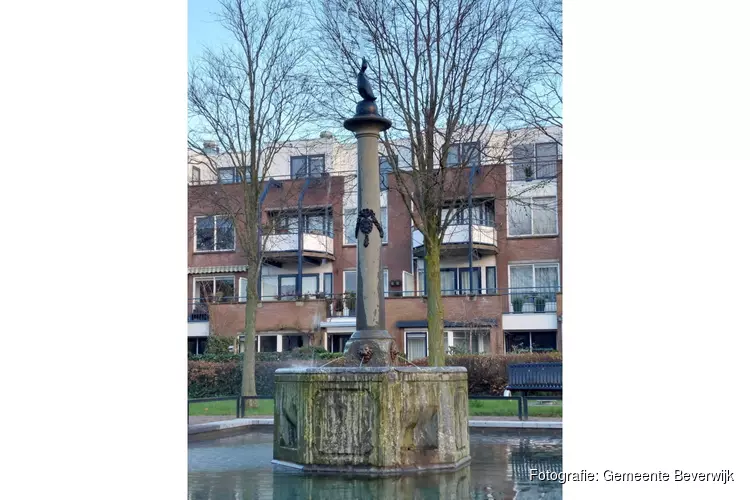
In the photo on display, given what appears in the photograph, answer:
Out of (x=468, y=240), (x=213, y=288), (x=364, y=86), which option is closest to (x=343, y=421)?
(x=364, y=86)

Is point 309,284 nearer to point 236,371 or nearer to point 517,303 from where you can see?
point 517,303

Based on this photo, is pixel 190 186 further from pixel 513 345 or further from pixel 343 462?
pixel 343 462

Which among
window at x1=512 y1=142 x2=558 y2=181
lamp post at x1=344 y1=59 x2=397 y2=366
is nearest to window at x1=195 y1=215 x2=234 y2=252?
window at x1=512 y1=142 x2=558 y2=181

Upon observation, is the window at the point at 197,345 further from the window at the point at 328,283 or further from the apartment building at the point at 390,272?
the window at the point at 328,283

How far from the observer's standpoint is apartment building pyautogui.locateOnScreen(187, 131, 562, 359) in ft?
103

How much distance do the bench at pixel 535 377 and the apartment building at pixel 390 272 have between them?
413 inches

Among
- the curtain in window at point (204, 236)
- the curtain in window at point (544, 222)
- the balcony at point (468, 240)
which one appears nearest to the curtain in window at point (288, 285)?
the curtain in window at point (204, 236)

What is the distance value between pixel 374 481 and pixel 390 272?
2735 cm

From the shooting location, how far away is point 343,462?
852cm
